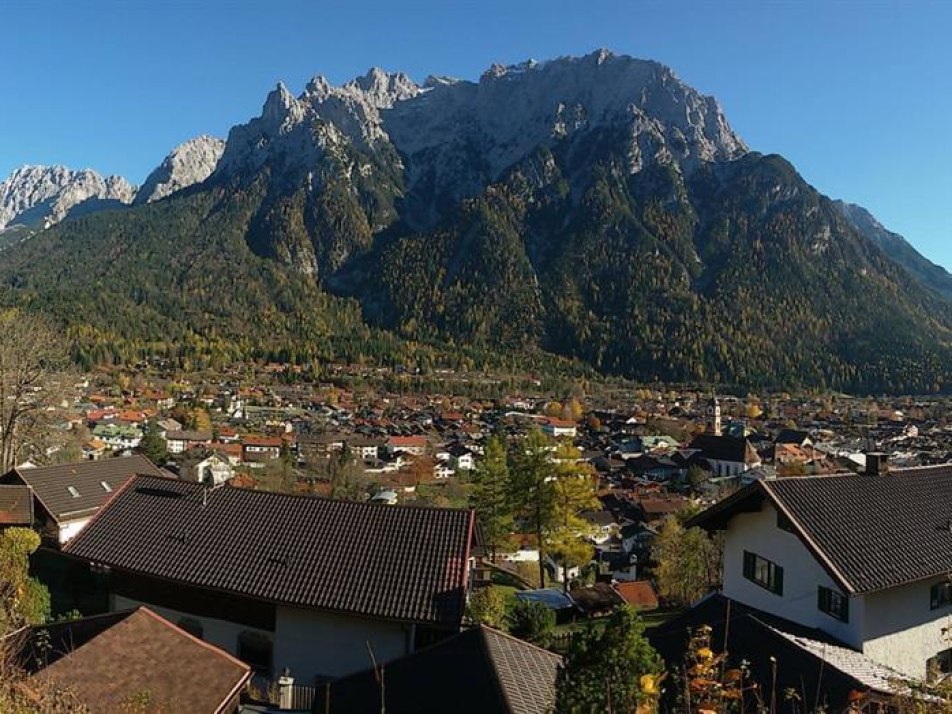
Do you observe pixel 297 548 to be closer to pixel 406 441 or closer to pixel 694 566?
pixel 694 566

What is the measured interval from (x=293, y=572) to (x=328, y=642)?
163 cm

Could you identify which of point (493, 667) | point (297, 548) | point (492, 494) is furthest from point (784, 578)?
point (492, 494)

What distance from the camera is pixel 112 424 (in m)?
88.1

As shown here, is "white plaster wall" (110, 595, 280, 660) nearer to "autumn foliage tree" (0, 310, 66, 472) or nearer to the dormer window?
the dormer window

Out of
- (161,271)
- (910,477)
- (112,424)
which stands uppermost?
(161,271)

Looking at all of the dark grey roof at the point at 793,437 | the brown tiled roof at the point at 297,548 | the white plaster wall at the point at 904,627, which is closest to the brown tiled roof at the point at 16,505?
the brown tiled roof at the point at 297,548

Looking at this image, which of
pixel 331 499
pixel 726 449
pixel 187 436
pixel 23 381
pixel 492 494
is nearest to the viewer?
pixel 331 499

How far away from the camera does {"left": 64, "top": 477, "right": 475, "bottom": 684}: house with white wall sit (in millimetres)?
14572

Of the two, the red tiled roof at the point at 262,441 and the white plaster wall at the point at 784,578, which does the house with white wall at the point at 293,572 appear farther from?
the red tiled roof at the point at 262,441

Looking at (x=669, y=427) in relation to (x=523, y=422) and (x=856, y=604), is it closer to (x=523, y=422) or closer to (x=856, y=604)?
(x=523, y=422)

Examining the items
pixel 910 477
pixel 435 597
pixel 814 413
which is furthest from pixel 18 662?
pixel 814 413

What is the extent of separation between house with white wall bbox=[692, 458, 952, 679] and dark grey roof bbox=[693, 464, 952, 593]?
2 centimetres

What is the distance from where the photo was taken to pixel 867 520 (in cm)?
1448

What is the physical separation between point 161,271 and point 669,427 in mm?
147194
